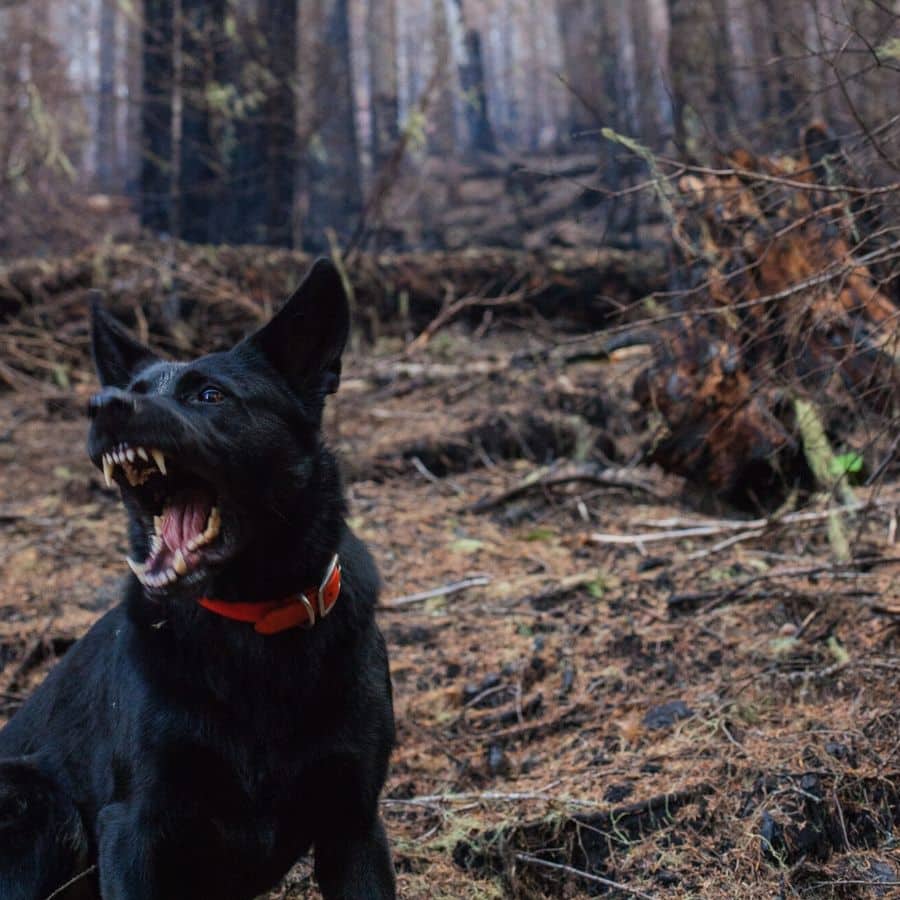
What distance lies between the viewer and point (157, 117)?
10352mm

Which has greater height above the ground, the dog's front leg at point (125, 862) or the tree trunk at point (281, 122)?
the tree trunk at point (281, 122)

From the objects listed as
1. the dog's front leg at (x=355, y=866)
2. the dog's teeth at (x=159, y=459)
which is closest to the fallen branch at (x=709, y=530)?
the dog's front leg at (x=355, y=866)

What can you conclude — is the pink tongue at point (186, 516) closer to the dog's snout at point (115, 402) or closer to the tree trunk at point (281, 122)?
the dog's snout at point (115, 402)

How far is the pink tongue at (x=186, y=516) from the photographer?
8.34 feet

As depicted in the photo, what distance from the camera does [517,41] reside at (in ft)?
181

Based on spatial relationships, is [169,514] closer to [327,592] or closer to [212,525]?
[212,525]

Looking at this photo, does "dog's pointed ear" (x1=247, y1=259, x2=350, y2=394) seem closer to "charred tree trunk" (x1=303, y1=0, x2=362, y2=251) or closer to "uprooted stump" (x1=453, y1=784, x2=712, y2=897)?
"uprooted stump" (x1=453, y1=784, x2=712, y2=897)

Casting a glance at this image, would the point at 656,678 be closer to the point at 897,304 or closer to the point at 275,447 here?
the point at 275,447

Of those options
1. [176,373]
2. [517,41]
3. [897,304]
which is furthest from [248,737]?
[517,41]

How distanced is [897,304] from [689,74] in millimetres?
5291

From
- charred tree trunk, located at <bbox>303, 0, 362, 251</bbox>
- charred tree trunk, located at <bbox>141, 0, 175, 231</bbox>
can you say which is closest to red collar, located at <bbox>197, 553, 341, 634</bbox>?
charred tree trunk, located at <bbox>141, 0, 175, 231</bbox>

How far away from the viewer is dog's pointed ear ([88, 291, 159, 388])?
3018 mm

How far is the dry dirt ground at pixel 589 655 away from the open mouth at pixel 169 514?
4.52 feet

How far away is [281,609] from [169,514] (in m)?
0.41
